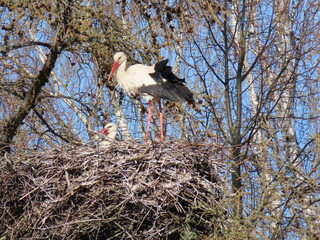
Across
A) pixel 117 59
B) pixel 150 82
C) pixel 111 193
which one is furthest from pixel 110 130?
pixel 111 193

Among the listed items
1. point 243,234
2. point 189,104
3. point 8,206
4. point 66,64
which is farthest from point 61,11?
point 66,64

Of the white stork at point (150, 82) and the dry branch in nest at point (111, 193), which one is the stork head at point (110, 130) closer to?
the white stork at point (150, 82)

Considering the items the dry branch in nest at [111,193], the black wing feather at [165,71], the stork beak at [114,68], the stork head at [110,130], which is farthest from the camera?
the stork beak at [114,68]

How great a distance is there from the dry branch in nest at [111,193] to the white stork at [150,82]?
4.64 ft

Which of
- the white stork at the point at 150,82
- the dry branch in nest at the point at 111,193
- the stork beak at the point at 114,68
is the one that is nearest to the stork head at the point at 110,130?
the white stork at the point at 150,82

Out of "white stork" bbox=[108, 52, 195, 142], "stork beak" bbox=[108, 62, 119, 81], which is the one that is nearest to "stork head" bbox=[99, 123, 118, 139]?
"white stork" bbox=[108, 52, 195, 142]

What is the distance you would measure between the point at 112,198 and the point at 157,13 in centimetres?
306

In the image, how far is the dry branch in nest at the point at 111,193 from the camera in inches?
311

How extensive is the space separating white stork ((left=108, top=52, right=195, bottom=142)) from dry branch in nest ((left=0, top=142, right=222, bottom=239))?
1.41 m

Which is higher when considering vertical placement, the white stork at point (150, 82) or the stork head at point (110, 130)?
the white stork at point (150, 82)

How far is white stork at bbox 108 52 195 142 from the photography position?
964 centimetres

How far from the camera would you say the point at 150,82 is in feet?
32.2

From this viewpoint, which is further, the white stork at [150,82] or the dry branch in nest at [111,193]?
the white stork at [150,82]

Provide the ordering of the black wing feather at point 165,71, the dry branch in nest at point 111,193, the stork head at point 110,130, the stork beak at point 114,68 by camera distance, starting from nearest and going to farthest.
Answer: the dry branch in nest at point 111,193
the black wing feather at point 165,71
the stork head at point 110,130
the stork beak at point 114,68
